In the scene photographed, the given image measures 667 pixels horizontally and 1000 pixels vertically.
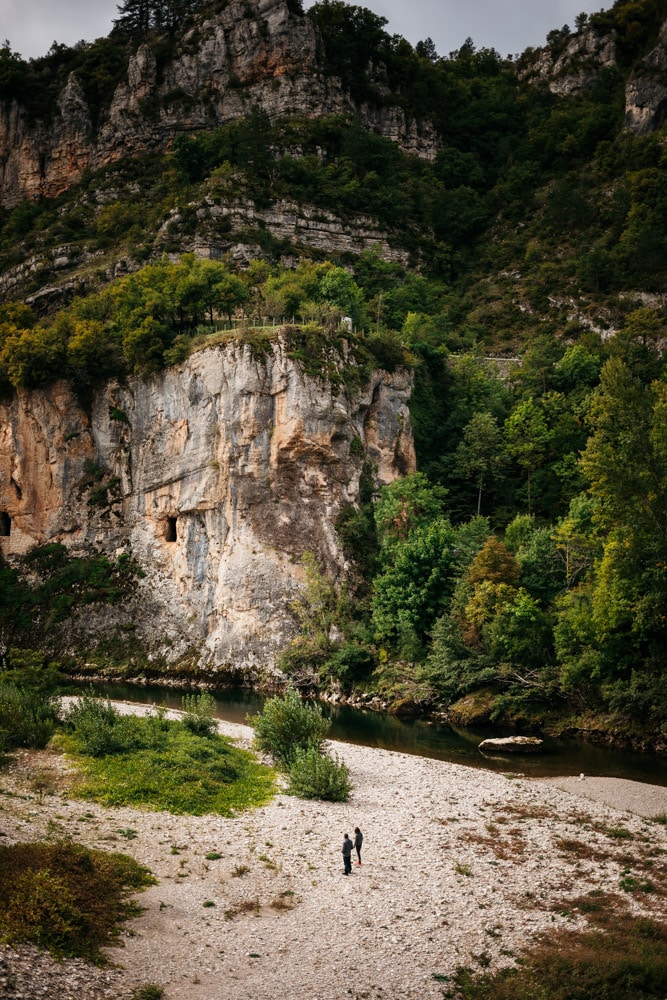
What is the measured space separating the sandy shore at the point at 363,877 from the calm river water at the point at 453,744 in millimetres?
2327

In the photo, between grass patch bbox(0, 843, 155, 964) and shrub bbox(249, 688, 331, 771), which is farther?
shrub bbox(249, 688, 331, 771)

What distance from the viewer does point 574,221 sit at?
79.9 m

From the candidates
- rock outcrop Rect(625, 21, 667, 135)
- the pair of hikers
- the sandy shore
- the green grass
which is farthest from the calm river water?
rock outcrop Rect(625, 21, 667, 135)

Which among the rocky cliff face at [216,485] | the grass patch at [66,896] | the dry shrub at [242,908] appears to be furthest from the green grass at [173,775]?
the rocky cliff face at [216,485]

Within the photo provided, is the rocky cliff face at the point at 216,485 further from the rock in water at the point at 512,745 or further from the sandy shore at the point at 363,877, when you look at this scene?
the sandy shore at the point at 363,877

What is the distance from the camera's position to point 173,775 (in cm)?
2269

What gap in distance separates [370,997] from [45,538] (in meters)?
52.4

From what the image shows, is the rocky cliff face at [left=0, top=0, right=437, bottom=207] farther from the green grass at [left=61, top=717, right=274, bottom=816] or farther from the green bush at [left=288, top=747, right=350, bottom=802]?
the green bush at [left=288, top=747, right=350, bottom=802]

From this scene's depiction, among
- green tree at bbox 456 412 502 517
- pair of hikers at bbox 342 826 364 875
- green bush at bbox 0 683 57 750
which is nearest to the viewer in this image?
pair of hikers at bbox 342 826 364 875

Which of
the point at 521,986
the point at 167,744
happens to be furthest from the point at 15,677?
the point at 521,986

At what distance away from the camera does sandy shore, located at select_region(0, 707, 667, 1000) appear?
1302cm

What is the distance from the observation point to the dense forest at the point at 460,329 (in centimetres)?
3369

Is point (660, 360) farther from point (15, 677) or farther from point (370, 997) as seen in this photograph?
point (370, 997)

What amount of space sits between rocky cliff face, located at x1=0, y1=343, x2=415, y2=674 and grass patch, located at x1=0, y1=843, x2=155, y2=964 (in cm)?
3021
